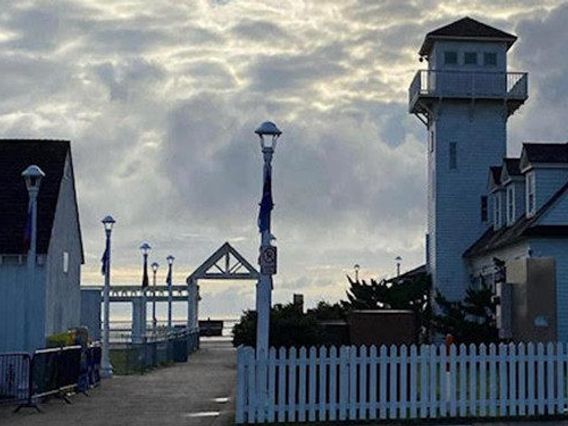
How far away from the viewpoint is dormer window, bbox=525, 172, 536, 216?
38281 millimetres

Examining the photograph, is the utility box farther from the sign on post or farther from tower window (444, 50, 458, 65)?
tower window (444, 50, 458, 65)

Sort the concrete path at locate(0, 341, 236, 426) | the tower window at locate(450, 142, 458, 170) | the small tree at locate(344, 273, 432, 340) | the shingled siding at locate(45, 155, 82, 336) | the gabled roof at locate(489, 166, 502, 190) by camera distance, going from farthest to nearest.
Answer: the tower window at locate(450, 142, 458, 170)
the gabled roof at locate(489, 166, 502, 190)
the small tree at locate(344, 273, 432, 340)
the shingled siding at locate(45, 155, 82, 336)
the concrete path at locate(0, 341, 236, 426)

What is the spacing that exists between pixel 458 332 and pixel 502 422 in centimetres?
1556

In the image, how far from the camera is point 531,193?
38.6 m

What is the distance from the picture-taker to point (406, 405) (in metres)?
19.6

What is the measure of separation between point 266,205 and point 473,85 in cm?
2859

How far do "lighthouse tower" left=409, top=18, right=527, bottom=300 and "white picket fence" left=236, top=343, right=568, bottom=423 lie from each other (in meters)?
27.0

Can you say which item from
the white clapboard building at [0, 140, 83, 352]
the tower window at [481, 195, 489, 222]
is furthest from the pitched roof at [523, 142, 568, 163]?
the white clapboard building at [0, 140, 83, 352]

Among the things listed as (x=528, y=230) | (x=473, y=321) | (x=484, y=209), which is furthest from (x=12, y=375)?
(x=484, y=209)

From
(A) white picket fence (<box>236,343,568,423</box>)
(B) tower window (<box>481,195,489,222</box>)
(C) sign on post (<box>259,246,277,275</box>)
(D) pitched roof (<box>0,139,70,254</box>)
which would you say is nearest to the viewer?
(A) white picket fence (<box>236,343,568,423</box>)

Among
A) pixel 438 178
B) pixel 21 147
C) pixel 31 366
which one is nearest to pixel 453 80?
pixel 438 178

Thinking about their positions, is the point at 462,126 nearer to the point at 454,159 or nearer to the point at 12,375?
the point at 454,159

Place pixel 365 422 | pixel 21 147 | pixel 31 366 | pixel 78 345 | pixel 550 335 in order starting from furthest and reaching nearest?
pixel 21 147
pixel 78 345
pixel 550 335
pixel 31 366
pixel 365 422

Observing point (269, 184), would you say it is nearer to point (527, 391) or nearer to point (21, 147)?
point (527, 391)
